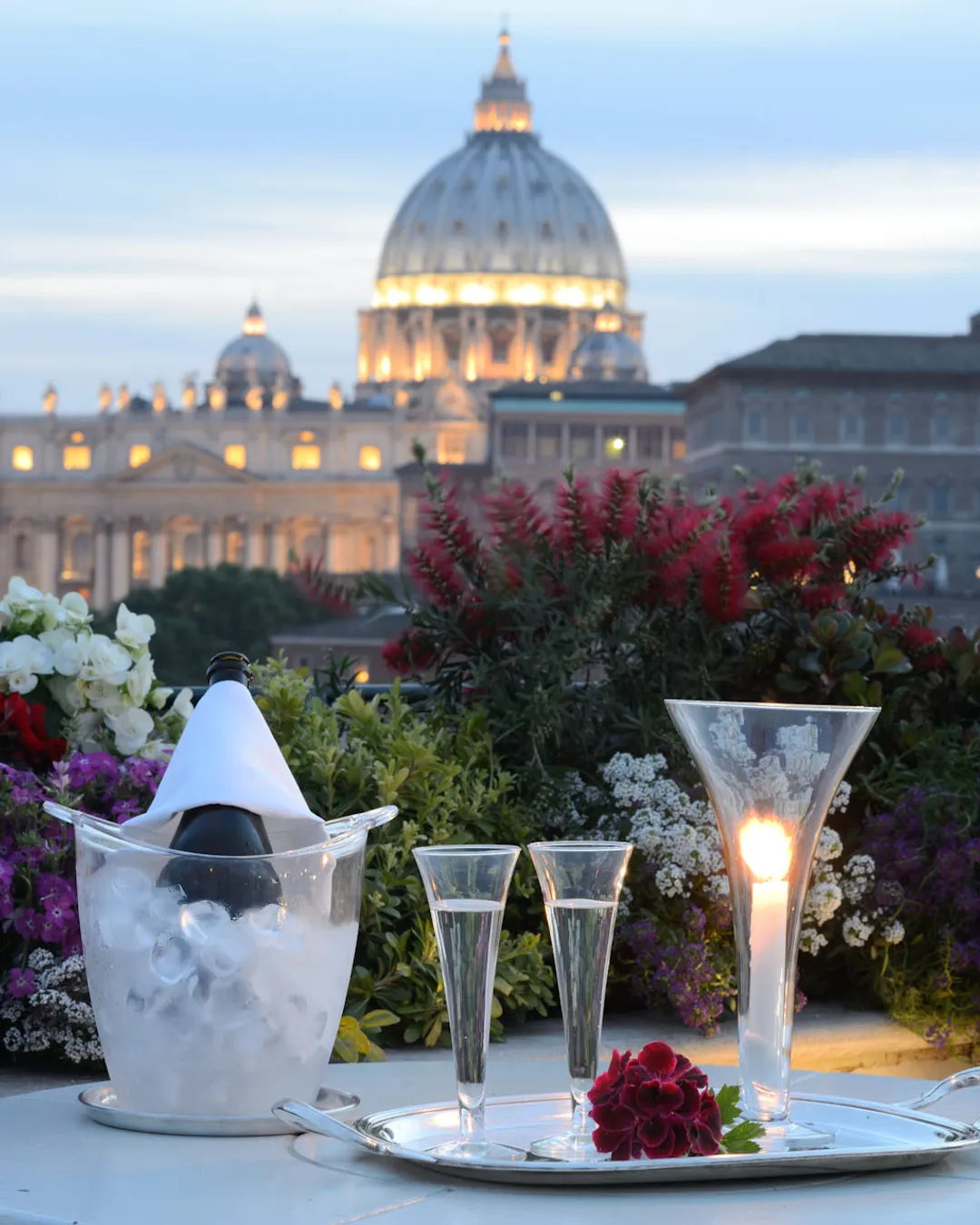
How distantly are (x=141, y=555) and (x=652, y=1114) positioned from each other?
136m

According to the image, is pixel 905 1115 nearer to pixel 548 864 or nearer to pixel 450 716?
pixel 548 864

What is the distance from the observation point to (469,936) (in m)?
2.32

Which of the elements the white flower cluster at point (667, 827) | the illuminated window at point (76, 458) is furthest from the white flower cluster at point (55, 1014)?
the illuminated window at point (76, 458)

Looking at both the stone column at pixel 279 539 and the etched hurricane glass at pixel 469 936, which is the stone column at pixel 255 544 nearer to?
the stone column at pixel 279 539

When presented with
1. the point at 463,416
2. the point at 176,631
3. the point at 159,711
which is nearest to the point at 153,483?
the point at 463,416

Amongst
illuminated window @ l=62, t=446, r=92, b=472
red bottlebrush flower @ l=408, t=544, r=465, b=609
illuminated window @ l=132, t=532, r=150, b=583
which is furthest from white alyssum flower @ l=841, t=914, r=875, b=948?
illuminated window @ l=62, t=446, r=92, b=472

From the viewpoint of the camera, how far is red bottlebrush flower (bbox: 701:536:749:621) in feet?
17.1

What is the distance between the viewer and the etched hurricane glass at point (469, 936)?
232cm

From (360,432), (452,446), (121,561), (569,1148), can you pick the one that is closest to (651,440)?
(452,446)

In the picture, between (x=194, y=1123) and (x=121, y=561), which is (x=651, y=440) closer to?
(x=121, y=561)

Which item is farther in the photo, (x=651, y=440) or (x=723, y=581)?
(x=651, y=440)

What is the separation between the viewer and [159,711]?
5266 millimetres

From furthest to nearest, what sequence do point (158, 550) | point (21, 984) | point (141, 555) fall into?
point (141, 555) → point (158, 550) → point (21, 984)

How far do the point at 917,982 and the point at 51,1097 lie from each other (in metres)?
2.62
